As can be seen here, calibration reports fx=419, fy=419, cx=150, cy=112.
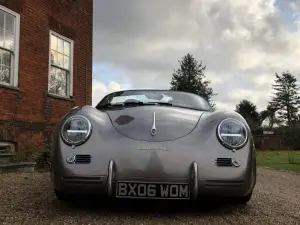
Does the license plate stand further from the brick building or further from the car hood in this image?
the brick building

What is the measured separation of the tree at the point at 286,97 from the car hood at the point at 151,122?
74975 mm

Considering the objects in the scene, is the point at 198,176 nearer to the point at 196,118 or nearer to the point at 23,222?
the point at 196,118

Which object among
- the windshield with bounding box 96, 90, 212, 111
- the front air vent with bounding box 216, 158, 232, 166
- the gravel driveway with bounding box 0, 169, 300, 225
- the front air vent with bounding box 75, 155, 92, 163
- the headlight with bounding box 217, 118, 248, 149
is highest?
the windshield with bounding box 96, 90, 212, 111

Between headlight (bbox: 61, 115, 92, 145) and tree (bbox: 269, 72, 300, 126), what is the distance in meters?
75.4

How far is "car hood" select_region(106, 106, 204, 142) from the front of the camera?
10.8ft

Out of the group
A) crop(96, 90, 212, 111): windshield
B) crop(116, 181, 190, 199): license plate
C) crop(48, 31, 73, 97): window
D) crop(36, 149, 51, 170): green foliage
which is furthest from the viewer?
crop(48, 31, 73, 97): window

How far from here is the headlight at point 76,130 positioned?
3307mm

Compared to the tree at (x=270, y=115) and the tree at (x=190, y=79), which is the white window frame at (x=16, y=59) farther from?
the tree at (x=270, y=115)

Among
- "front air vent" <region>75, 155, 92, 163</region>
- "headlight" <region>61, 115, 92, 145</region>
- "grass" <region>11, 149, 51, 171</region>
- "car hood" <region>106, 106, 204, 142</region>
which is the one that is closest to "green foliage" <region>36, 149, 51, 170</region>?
"grass" <region>11, 149, 51, 171</region>

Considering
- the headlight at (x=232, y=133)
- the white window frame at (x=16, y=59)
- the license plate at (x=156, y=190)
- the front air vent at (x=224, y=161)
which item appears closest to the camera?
the license plate at (x=156, y=190)

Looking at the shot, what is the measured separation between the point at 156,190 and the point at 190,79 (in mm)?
50356

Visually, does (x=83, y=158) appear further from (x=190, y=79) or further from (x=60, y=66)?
(x=190, y=79)

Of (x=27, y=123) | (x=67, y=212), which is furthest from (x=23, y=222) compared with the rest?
(x=27, y=123)

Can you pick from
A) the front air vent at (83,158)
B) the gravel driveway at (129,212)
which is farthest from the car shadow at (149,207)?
the front air vent at (83,158)
